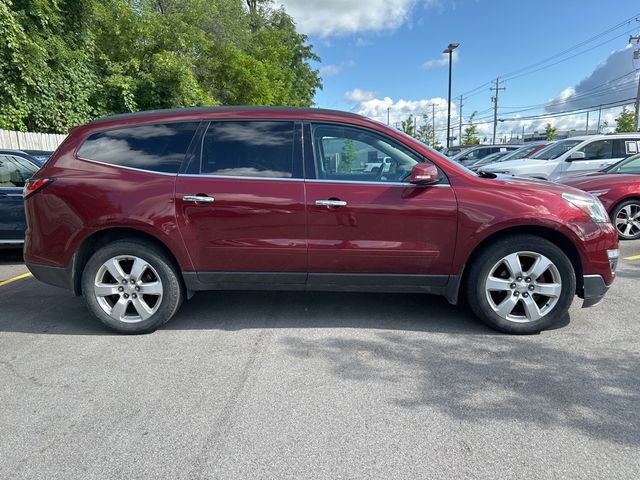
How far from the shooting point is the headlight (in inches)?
137

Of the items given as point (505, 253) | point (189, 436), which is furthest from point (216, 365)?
point (505, 253)

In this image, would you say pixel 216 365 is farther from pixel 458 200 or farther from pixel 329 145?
pixel 458 200

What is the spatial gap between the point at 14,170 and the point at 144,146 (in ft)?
12.1

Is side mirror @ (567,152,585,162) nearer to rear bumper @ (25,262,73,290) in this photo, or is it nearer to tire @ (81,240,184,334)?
tire @ (81,240,184,334)

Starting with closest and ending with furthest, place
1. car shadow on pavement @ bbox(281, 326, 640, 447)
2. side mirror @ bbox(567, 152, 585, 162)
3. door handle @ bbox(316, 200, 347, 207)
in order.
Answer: car shadow on pavement @ bbox(281, 326, 640, 447) → door handle @ bbox(316, 200, 347, 207) → side mirror @ bbox(567, 152, 585, 162)

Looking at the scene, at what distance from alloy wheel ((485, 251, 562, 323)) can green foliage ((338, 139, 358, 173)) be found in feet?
4.84

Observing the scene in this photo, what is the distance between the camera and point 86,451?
7.37 feet

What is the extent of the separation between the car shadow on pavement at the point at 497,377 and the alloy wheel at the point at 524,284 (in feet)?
0.76

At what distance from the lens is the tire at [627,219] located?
7.07 metres

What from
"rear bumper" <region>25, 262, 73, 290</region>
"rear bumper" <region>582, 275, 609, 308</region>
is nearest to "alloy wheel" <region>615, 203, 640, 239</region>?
"rear bumper" <region>582, 275, 609, 308</region>

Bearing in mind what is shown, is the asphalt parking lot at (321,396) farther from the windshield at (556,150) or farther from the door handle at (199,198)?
the windshield at (556,150)

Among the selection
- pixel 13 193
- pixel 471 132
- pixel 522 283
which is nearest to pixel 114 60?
pixel 13 193

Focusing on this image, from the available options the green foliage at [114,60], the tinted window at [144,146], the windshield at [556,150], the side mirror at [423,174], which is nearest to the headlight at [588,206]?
the side mirror at [423,174]

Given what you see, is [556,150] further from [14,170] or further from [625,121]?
[625,121]
